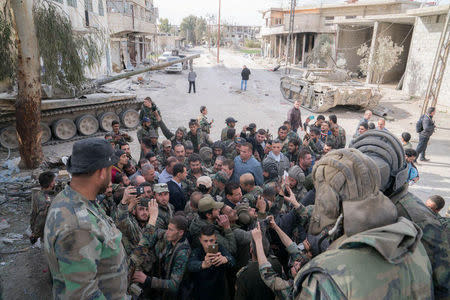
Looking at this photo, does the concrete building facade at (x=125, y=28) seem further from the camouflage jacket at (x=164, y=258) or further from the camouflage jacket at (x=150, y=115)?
the camouflage jacket at (x=164, y=258)

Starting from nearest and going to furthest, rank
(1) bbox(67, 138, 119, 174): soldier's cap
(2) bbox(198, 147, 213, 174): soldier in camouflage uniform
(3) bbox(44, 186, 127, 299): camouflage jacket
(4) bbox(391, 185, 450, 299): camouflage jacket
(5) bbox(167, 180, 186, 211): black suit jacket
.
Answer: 1. (4) bbox(391, 185, 450, 299): camouflage jacket
2. (3) bbox(44, 186, 127, 299): camouflage jacket
3. (1) bbox(67, 138, 119, 174): soldier's cap
4. (5) bbox(167, 180, 186, 211): black suit jacket
5. (2) bbox(198, 147, 213, 174): soldier in camouflage uniform

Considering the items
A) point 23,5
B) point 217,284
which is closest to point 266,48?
point 23,5

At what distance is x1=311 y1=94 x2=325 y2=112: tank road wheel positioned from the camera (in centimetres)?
1457

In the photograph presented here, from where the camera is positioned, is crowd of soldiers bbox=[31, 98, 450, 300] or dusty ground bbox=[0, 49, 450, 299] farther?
dusty ground bbox=[0, 49, 450, 299]

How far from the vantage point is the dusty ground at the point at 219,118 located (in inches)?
173

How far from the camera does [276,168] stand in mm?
5426

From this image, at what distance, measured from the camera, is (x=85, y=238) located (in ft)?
5.85

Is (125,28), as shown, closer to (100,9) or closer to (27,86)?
(100,9)

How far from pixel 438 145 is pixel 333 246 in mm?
11771

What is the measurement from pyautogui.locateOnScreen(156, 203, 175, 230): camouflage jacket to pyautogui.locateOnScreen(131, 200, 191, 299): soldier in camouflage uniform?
0.35 metres

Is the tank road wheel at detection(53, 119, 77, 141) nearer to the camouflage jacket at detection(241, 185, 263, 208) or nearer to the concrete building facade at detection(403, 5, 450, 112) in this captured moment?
the camouflage jacket at detection(241, 185, 263, 208)

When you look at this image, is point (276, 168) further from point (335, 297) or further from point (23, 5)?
point (23, 5)

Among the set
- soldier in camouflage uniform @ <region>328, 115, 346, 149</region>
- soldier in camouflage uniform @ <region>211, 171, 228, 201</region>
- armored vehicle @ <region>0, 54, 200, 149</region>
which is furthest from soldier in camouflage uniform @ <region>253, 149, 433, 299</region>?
armored vehicle @ <region>0, 54, 200, 149</region>

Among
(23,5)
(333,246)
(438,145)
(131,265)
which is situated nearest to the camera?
(333,246)
